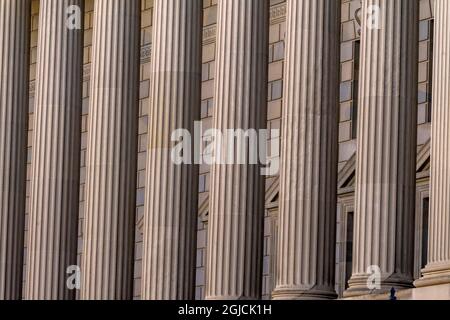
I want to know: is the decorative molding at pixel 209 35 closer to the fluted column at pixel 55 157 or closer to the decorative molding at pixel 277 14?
the decorative molding at pixel 277 14

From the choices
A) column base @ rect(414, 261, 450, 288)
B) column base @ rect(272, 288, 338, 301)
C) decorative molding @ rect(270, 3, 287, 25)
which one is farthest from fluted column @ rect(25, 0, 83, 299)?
column base @ rect(414, 261, 450, 288)

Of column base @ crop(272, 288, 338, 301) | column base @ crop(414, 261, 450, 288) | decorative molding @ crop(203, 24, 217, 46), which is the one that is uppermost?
decorative molding @ crop(203, 24, 217, 46)

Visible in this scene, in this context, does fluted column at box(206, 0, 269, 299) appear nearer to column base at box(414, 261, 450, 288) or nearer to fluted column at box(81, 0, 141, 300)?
fluted column at box(81, 0, 141, 300)

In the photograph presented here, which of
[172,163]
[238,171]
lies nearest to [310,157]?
[238,171]

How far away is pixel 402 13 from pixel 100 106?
19023 millimetres

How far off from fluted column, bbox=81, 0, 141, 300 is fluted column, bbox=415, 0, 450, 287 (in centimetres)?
1961

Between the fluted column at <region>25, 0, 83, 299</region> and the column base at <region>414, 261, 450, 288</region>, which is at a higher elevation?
the fluted column at <region>25, 0, 83, 299</region>

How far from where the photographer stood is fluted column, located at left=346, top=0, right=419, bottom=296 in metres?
89.9

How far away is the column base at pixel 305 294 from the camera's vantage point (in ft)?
304

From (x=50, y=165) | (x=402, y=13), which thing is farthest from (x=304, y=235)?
(x=50, y=165)

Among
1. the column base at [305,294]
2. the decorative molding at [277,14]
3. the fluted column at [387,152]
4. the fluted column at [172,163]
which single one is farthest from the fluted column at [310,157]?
the decorative molding at [277,14]

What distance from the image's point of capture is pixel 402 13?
91125 mm

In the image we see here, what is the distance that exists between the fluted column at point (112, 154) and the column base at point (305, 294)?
37.5 feet

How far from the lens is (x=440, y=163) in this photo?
87.2m
